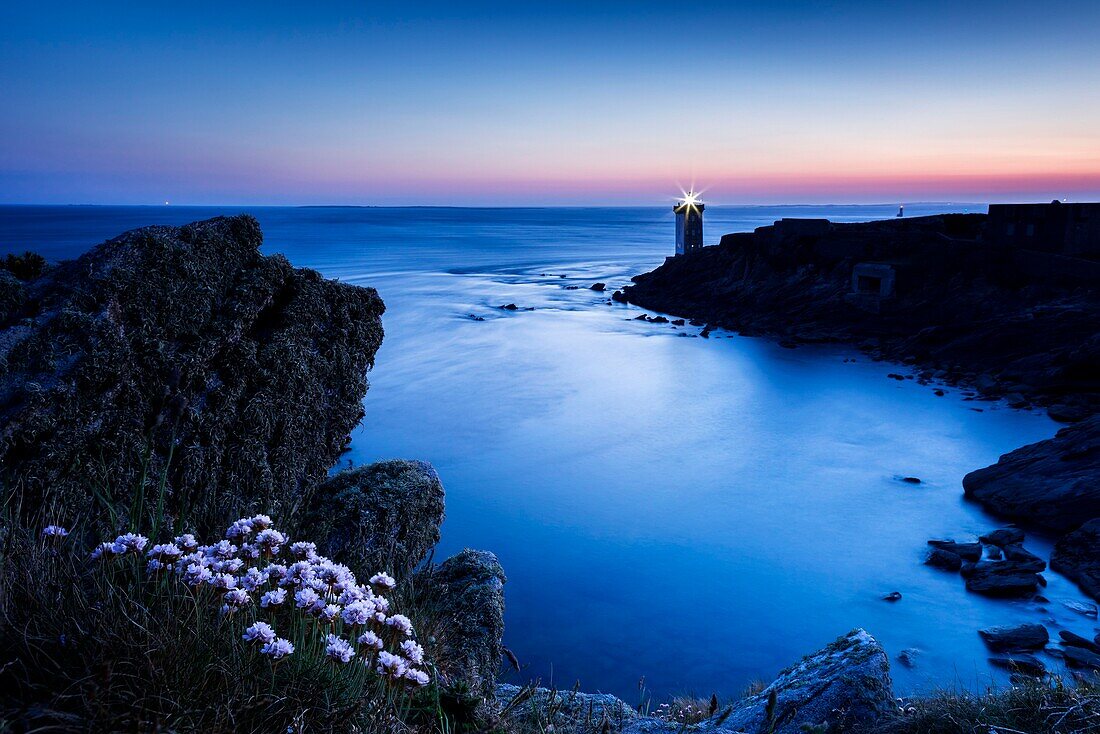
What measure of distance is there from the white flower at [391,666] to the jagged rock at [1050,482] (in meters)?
15.1

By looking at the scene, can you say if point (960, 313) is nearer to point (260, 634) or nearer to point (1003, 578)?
point (1003, 578)

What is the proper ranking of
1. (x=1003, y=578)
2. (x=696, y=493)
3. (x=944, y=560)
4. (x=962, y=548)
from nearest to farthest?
(x=1003, y=578), (x=944, y=560), (x=962, y=548), (x=696, y=493)

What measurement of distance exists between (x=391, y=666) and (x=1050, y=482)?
1616cm

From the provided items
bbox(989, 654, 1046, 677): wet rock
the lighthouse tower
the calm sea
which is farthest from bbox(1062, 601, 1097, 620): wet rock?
the lighthouse tower

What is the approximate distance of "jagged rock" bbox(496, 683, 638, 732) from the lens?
150 inches

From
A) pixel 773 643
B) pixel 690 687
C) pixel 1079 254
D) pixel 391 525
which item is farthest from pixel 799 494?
pixel 1079 254

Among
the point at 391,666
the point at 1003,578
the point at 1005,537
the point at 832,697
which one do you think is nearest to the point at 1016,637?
the point at 1003,578

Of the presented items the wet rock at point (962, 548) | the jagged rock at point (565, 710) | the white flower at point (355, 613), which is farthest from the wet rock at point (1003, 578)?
the white flower at point (355, 613)

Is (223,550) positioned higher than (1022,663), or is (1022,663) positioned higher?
(223,550)

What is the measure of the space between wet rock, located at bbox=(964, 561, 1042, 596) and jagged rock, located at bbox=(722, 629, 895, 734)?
298 inches

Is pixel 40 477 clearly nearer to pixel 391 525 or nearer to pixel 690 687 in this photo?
pixel 391 525

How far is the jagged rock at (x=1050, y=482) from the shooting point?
44.4ft

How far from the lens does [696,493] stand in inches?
717

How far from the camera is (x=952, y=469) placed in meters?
18.8
